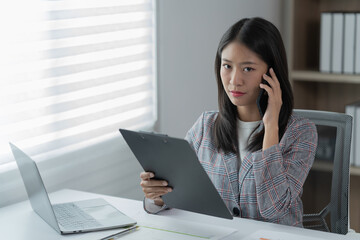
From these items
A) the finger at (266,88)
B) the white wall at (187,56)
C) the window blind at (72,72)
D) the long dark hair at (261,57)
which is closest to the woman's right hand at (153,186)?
the long dark hair at (261,57)

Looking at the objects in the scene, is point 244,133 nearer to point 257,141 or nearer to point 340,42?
point 257,141

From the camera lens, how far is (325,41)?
2.99 meters

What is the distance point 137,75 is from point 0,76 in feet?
2.23

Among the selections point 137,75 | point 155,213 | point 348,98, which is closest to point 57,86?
point 137,75

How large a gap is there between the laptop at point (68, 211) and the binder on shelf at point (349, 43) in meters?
1.65

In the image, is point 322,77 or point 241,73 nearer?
point 241,73

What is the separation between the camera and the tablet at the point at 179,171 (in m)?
1.49

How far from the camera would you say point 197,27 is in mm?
2725

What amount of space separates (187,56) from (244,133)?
0.87 meters

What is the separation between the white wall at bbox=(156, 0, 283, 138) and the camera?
255 centimetres

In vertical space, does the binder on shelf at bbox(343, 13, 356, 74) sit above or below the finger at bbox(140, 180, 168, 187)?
above

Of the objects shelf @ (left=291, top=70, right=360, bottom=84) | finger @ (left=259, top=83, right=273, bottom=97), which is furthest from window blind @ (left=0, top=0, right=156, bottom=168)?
shelf @ (left=291, top=70, right=360, bottom=84)

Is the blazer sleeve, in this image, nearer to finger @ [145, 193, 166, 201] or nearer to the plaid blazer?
the plaid blazer

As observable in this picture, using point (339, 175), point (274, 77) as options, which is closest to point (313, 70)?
point (339, 175)
